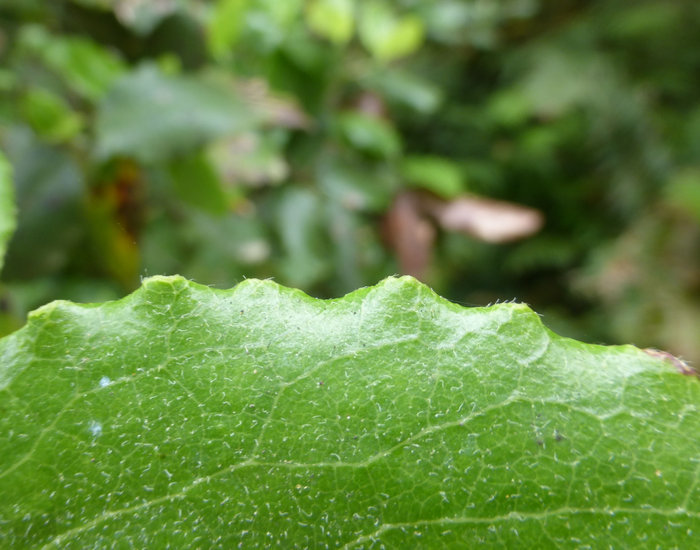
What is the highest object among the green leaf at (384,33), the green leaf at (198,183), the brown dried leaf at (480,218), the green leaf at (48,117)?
the green leaf at (384,33)

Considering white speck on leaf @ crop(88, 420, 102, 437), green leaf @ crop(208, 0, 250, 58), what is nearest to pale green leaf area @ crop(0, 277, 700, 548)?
white speck on leaf @ crop(88, 420, 102, 437)

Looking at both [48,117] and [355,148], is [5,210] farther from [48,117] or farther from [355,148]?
[355,148]

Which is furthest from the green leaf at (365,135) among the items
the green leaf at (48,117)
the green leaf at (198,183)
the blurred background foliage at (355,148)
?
the green leaf at (48,117)

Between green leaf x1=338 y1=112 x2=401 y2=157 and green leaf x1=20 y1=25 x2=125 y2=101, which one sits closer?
green leaf x1=20 y1=25 x2=125 y2=101

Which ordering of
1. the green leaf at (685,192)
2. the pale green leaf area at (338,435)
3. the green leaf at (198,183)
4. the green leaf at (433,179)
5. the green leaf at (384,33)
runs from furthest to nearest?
the green leaf at (685,192)
the green leaf at (433,179)
the green leaf at (384,33)
the green leaf at (198,183)
the pale green leaf area at (338,435)

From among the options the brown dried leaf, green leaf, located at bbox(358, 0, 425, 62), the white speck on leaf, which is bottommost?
the brown dried leaf

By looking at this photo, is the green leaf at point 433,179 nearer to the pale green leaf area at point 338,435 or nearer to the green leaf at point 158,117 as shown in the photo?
the green leaf at point 158,117

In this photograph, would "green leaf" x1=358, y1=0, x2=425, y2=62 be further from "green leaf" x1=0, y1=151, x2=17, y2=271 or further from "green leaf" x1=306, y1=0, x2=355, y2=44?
"green leaf" x1=0, y1=151, x2=17, y2=271

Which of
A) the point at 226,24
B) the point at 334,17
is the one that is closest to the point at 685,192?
the point at 334,17
